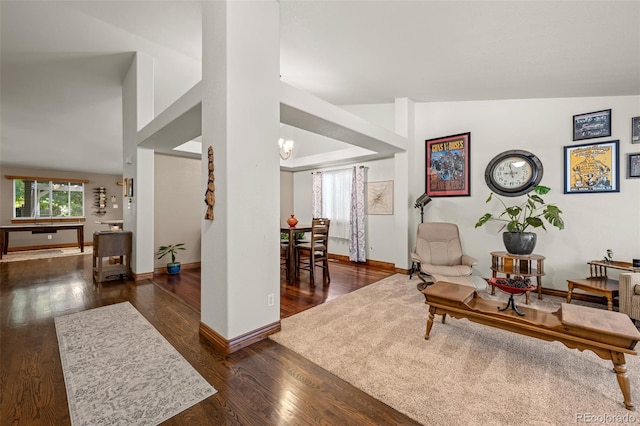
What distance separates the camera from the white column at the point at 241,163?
83.5 inches

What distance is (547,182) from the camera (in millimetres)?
3707

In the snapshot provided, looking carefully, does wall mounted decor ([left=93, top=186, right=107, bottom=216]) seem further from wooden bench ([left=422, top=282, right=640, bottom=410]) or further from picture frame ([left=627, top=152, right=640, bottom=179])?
picture frame ([left=627, top=152, right=640, bottom=179])

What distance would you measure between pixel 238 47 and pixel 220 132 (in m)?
0.73

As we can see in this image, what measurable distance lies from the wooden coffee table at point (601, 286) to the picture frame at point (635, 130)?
5.58 ft

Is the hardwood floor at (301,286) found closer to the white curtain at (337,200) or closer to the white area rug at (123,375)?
the white area rug at (123,375)

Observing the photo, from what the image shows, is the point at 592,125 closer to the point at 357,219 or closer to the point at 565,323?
the point at 565,323

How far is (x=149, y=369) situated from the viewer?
1851 millimetres

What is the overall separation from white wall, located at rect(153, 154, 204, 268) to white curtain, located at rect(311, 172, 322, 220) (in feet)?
8.66

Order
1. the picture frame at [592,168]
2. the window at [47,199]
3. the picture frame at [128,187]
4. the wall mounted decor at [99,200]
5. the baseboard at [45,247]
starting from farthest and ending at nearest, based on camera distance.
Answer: the wall mounted decor at [99,200] < the window at [47,199] < the baseboard at [45,247] < the picture frame at [128,187] < the picture frame at [592,168]

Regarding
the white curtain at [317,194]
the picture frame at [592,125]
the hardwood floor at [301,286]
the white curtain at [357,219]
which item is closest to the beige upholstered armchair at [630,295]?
the picture frame at [592,125]

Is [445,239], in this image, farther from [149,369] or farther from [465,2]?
[149,369]

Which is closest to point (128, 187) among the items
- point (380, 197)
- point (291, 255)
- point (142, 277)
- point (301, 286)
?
point (142, 277)

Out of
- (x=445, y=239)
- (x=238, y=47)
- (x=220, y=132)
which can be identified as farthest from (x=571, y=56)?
(x=220, y=132)

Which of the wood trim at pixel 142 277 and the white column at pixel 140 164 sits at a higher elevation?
the white column at pixel 140 164
